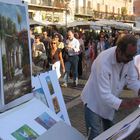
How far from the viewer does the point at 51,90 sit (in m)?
4.67

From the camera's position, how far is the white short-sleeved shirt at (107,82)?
12.7 ft

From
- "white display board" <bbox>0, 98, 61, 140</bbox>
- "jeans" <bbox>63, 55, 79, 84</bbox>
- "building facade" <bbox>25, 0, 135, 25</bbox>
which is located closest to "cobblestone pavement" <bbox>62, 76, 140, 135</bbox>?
"jeans" <bbox>63, 55, 79, 84</bbox>

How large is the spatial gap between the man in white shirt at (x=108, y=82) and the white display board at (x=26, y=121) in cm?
74

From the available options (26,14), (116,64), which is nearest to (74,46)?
(116,64)

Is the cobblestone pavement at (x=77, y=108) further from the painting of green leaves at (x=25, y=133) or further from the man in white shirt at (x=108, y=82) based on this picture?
Result: the painting of green leaves at (x=25, y=133)

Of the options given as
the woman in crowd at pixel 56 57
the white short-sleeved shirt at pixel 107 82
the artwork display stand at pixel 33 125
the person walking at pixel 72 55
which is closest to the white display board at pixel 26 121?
the artwork display stand at pixel 33 125

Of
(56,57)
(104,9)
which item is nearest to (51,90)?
(56,57)

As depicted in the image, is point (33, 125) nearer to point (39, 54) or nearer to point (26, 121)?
point (26, 121)

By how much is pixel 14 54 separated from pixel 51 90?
5.61ft

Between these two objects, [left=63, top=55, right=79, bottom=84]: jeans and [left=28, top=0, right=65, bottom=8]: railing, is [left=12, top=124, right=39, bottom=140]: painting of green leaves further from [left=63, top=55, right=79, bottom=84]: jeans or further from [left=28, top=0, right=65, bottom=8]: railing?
[left=28, top=0, right=65, bottom=8]: railing

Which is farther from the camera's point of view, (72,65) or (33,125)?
(72,65)

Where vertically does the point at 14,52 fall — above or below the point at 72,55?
above

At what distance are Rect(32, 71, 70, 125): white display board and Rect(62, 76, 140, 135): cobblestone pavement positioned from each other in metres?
1.11

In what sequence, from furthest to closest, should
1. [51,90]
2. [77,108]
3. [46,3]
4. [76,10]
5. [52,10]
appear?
1. [76,10]
2. [46,3]
3. [52,10]
4. [77,108]
5. [51,90]
